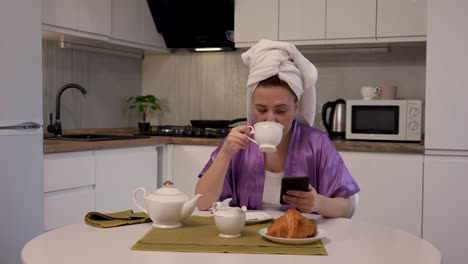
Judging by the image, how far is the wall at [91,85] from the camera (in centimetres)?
362

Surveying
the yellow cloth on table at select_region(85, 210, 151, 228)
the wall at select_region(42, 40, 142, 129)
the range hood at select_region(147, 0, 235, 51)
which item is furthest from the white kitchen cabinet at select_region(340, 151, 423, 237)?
the yellow cloth on table at select_region(85, 210, 151, 228)

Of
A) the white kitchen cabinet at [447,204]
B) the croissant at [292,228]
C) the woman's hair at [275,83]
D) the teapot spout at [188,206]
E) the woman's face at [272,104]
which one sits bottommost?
the white kitchen cabinet at [447,204]

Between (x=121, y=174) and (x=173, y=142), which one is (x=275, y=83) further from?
(x=173, y=142)

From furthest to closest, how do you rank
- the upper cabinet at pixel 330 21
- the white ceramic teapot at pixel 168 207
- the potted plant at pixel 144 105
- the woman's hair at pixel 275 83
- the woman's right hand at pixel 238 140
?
the potted plant at pixel 144 105
the upper cabinet at pixel 330 21
the woman's hair at pixel 275 83
the woman's right hand at pixel 238 140
the white ceramic teapot at pixel 168 207

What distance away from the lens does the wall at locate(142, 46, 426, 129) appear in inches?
150

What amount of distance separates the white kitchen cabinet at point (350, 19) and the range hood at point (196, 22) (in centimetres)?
74

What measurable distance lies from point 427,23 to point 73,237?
2373 millimetres

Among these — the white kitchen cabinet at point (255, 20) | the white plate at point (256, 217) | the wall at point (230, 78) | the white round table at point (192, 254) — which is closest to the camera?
the white round table at point (192, 254)

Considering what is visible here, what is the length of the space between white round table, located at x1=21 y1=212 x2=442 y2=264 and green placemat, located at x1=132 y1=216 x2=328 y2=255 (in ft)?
0.08

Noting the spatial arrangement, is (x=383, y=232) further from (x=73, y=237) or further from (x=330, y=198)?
(x=73, y=237)

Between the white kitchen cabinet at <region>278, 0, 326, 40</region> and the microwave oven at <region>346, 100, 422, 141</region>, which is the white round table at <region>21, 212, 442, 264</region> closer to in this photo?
the microwave oven at <region>346, 100, 422, 141</region>

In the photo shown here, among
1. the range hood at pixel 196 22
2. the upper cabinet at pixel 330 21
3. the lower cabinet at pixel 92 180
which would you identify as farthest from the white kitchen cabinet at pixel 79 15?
the upper cabinet at pixel 330 21

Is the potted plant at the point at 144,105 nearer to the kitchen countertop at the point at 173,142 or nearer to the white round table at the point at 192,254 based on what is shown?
the kitchen countertop at the point at 173,142

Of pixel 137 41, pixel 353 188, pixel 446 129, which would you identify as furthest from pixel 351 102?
pixel 353 188
